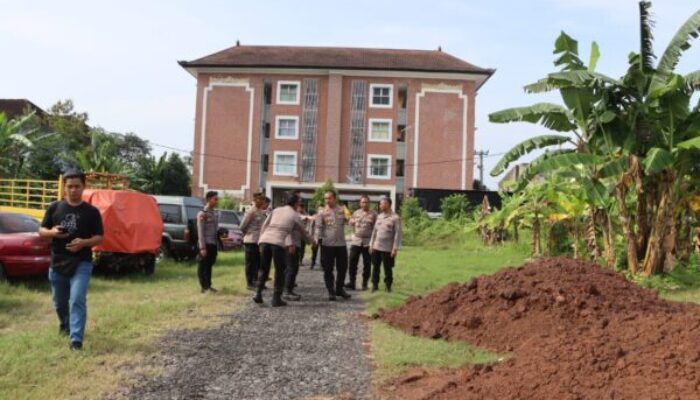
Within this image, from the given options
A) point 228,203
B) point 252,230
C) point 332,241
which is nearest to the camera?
point 332,241

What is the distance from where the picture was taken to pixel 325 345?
7.07 m

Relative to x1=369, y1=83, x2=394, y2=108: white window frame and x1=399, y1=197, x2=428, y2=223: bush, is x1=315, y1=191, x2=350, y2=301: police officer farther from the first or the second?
x1=369, y1=83, x2=394, y2=108: white window frame

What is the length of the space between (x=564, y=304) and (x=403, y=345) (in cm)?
210

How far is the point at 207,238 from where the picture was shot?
1108 centimetres

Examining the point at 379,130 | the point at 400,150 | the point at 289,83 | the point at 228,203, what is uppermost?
the point at 289,83

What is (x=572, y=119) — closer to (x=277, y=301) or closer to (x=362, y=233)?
(x=362, y=233)

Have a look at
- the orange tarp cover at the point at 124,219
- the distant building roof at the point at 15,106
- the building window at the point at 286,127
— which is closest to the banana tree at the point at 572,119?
the orange tarp cover at the point at 124,219

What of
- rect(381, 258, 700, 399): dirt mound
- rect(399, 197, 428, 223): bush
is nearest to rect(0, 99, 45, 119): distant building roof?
rect(399, 197, 428, 223): bush

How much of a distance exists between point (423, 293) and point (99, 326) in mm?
5919

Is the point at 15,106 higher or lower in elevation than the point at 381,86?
lower

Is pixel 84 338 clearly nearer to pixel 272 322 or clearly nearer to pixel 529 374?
pixel 272 322

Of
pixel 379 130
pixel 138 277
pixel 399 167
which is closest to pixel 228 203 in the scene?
pixel 379 130

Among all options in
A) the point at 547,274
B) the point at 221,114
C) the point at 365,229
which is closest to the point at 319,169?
the point at 221,114

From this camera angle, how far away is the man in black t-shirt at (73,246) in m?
6.41
